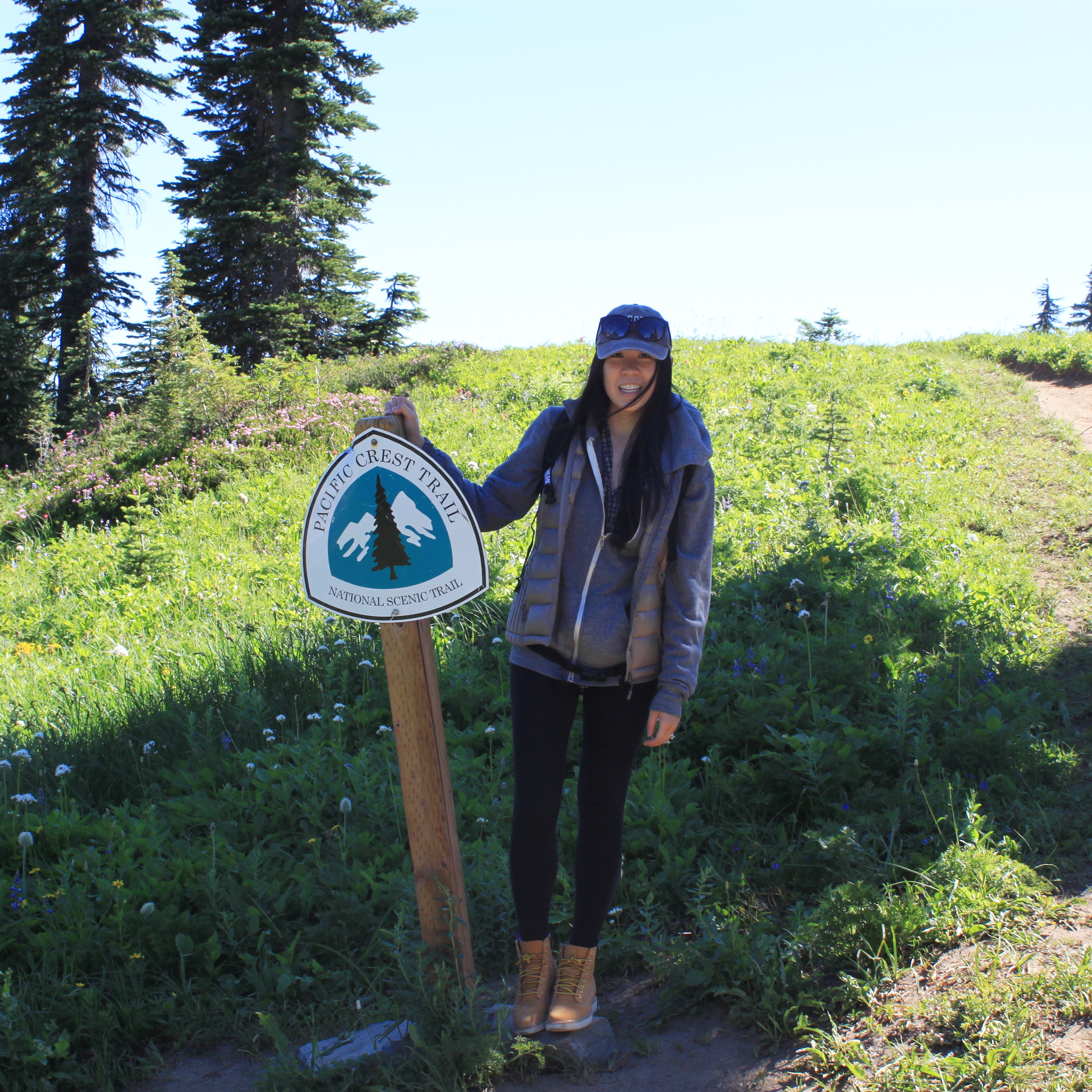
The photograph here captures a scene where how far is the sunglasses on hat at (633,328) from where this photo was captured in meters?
2.72

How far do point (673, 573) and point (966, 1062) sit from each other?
1665mm

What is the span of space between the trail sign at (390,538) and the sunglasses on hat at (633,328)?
2.23ft

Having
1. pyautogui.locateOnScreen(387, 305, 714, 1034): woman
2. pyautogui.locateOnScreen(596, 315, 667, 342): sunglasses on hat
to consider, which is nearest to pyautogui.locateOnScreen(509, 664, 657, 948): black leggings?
pyautogui.locateOnScreen(387, 305, 714, 1034): woman

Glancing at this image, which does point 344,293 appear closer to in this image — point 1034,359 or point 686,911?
point 1034,359

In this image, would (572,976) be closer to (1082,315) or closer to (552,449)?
(552,449)

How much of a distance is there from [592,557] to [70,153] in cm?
2447

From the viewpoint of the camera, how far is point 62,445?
590 inches

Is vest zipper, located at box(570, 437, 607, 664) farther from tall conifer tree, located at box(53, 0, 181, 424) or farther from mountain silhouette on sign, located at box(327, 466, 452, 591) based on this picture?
tall conifer tree, located at box(53, 0, 181, 424)

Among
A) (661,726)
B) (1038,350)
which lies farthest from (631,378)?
(1038,350)

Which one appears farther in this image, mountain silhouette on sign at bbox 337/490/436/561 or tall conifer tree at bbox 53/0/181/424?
tall conifer tree at bbox 53/0/181/424

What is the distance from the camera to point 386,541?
2.77 metres

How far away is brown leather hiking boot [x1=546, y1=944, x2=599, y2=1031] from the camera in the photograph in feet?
9.27

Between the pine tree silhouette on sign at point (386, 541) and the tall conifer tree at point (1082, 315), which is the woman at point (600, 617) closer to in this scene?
the pine tree silhouette on sign at point (386, 541)

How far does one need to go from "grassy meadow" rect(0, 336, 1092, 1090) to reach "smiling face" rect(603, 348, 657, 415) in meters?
1.84
